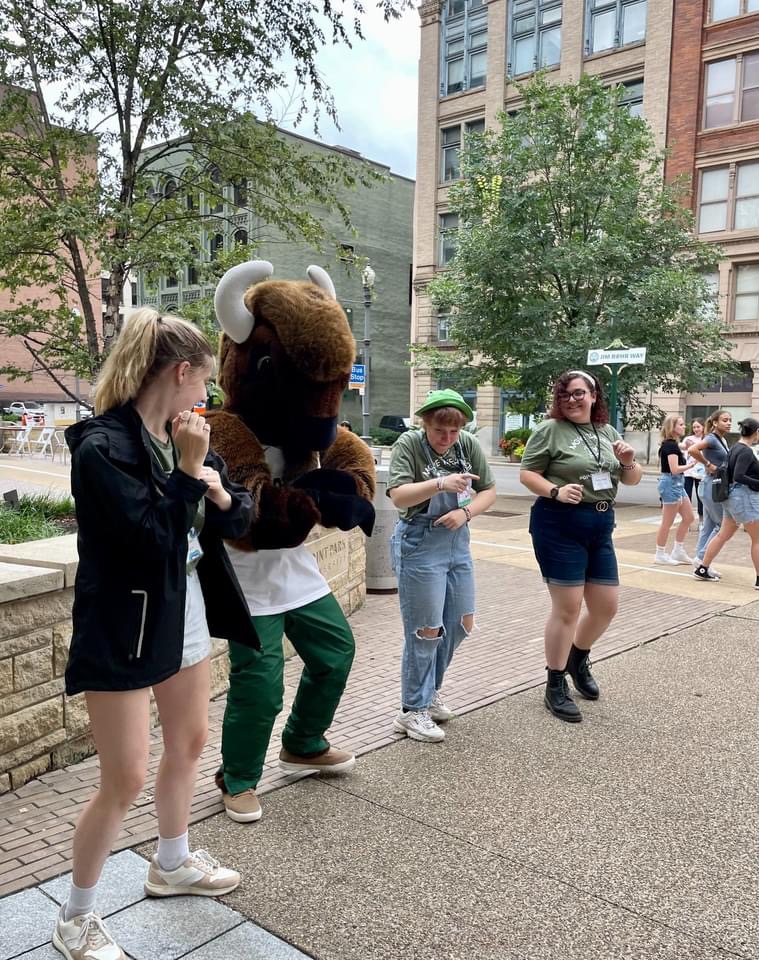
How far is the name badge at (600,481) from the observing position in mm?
4289

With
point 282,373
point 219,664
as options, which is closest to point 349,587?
point 219,664

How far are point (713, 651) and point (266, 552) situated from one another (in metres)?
3.90

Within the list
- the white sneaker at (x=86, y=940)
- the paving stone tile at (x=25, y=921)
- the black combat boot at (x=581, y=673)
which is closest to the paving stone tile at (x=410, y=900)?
the white sneaker at (x=86, y=940)

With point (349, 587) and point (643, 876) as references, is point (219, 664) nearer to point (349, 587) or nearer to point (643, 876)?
point (349, 587)

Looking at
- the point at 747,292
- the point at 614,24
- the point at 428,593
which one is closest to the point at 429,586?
the point at 428,593

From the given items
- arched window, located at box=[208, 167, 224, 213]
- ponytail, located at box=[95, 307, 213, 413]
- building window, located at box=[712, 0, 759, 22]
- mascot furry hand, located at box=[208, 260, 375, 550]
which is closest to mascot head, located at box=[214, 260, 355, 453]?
mascot furry hand, located at box=[208, 260, 375, 550]

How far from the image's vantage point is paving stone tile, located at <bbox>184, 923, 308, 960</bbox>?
2.37 meters

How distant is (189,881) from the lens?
2.64 meters

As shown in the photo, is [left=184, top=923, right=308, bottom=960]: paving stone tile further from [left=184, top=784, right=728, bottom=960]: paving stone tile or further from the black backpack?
the black backpack

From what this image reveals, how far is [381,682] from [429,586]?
1.31 metres

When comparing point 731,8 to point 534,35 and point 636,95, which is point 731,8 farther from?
point 534,35

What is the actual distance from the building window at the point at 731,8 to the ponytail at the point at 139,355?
1298 inches

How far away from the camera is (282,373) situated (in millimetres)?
3186

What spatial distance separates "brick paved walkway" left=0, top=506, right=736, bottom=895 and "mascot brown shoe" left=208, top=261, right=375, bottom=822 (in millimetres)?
506
